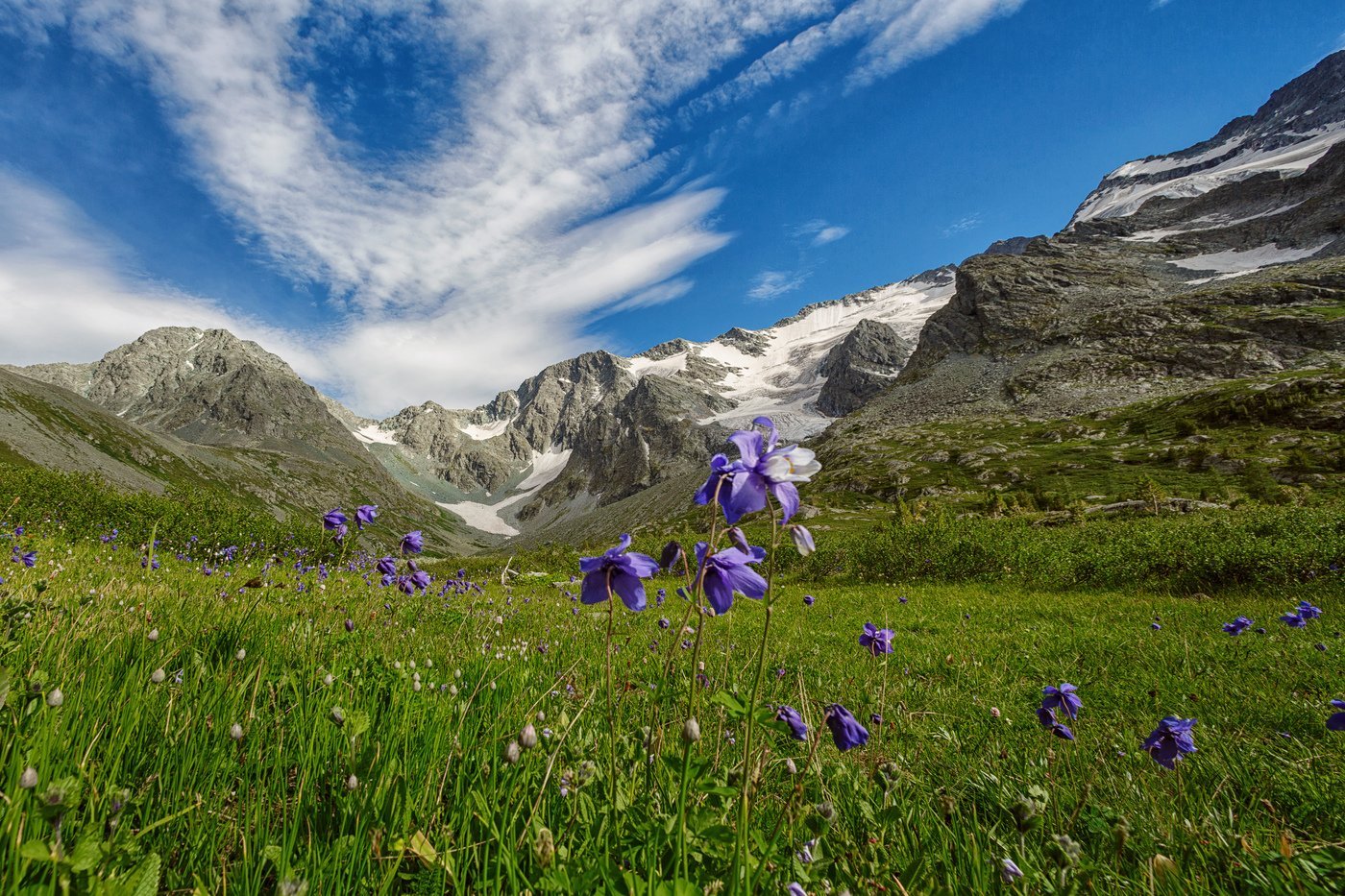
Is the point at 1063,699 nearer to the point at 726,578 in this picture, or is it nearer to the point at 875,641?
the point at 875,641

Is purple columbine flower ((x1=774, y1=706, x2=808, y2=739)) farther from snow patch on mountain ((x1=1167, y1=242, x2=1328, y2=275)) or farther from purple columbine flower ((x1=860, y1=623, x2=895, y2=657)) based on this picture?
snow patch on mountain ((x1=1167, y1=242, x2=1328, y2=275))

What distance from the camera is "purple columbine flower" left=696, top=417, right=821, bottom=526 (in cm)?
172

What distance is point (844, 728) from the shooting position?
223 centimetres

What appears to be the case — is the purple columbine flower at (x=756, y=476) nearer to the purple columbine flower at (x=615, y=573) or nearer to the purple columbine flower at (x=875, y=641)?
the purple columbine flower at (x=615, y=573)

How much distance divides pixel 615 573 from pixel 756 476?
715 millimetres

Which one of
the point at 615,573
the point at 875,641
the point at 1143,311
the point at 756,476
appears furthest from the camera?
the point at 1143,311

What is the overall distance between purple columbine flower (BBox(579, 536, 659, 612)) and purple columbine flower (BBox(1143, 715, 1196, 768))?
103 inches

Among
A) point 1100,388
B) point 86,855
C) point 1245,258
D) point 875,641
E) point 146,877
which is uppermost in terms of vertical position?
point 1245,258

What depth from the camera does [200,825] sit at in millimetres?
1753

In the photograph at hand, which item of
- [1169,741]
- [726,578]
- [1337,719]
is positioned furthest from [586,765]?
[1337,719]

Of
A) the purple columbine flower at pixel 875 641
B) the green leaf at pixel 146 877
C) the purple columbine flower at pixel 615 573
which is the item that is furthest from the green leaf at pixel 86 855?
the purple columbine flower at pixel 875 641

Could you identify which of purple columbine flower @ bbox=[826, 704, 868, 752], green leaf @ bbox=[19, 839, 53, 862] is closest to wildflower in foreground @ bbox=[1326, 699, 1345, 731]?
purple columbine flower @ bbox=[826, 704, 868, 752]

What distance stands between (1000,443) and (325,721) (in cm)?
8363

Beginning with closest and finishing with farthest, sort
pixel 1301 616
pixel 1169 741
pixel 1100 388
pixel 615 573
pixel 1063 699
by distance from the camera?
1. pixel 615 573
2. pixel 1169 741
3. pixel 1063 699
4. pixel 1301 616
5. pixel 1100 388
